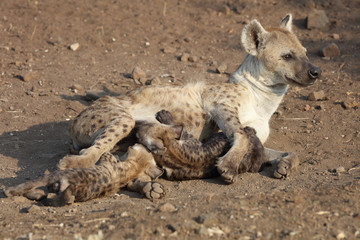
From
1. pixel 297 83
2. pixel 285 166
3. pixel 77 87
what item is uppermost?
pixel 297 83

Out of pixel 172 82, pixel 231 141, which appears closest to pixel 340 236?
pixel 231 141

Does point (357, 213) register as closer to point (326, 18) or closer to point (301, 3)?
point (326, 18)

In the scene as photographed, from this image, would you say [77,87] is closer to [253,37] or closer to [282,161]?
[253,37]

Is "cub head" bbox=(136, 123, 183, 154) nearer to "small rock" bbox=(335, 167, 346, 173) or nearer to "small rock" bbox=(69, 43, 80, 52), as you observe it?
"small rock" bbox=(335, 167, 346, 173)

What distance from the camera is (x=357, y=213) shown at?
13.0ft

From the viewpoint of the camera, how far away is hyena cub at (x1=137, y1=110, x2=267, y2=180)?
505 cm

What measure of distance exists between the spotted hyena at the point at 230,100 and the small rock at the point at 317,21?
9.71 feet

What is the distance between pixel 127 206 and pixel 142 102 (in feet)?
5.78

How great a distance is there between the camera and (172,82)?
769 cm

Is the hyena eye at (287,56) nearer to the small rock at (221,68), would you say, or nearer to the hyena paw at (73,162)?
the small rock at (221,68)

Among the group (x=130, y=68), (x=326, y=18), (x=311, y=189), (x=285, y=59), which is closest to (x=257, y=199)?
(x=311, y=189)

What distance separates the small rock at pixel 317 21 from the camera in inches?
358

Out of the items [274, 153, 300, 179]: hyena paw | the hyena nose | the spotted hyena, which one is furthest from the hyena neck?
[274, 153, 300, 179]: hyena paw

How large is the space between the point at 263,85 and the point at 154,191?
6.73 ft
